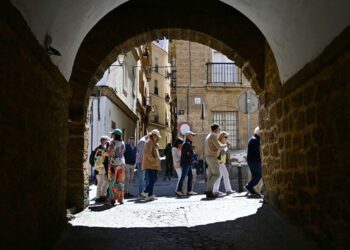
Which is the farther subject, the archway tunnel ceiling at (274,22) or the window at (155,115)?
the window at (155,115)

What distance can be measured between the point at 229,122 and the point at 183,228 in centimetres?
1698

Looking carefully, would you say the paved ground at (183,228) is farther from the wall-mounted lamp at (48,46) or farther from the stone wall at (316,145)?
the wall-mounted lamp at (48,46)

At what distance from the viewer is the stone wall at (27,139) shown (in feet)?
10.7

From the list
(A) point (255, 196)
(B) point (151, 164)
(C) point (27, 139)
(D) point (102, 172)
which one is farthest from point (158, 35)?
(C) point (27, 139)

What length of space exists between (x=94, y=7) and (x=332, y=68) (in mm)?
3367

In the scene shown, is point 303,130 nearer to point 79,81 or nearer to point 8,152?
point 8,152

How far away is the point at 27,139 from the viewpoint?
3.94m

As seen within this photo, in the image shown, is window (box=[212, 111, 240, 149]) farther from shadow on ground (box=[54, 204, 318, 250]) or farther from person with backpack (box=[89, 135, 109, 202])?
shadow on ground (box=[54, 204, 318, 250])

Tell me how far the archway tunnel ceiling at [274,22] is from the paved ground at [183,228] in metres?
1.99

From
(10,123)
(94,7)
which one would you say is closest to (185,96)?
(94,7)

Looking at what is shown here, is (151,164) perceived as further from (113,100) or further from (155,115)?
(155,115)

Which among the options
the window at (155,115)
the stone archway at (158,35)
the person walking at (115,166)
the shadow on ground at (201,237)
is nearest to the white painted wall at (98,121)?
the person walking at (115,166)

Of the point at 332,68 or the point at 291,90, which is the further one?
the point at 291,90

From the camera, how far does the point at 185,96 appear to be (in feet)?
74.5
